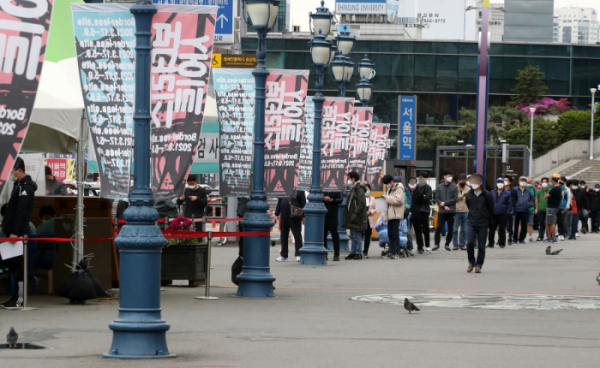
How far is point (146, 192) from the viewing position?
8.45 m

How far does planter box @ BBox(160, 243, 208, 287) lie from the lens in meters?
14.6

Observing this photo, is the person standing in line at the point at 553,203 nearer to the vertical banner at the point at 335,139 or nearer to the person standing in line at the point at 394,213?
the person standing in line at the point at 394,213

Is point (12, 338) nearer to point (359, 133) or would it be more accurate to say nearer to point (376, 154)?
point (359, 133)

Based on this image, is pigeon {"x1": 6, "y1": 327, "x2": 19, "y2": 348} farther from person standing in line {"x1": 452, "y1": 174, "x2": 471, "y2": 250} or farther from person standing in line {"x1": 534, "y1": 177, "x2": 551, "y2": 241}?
person standing in line {"x1": 534, "y1": 177, "x2": 551, "y2": 241}

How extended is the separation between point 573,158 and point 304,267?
62.6 metres

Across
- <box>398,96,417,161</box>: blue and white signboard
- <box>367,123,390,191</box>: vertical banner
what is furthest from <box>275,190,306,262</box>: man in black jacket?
<box>398,96,417,161</box>: blue and white signboard

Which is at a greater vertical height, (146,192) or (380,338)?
A: (146,192)

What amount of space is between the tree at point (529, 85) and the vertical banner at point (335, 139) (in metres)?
61.8

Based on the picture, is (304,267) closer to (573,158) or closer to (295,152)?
(295,152)

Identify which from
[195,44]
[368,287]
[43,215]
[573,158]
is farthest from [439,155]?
[573,158]

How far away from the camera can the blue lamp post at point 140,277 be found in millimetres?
8203

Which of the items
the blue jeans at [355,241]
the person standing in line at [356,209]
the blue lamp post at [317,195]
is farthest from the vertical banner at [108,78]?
the blue jeans at [355,241]

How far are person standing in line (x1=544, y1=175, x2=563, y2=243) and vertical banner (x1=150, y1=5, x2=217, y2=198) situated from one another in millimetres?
20400

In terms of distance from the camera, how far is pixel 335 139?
2134 cm
